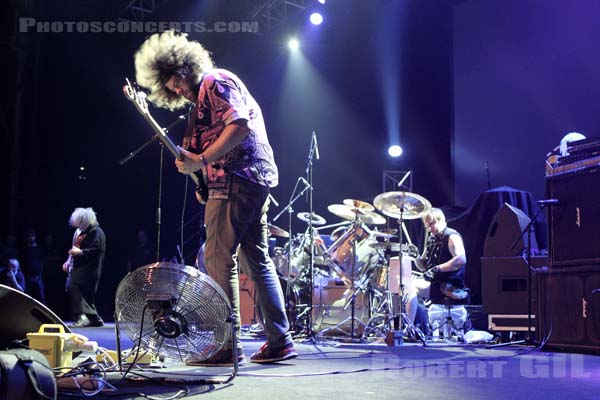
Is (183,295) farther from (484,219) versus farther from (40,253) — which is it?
(40,253)

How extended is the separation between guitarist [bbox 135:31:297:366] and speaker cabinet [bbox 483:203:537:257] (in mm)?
4998

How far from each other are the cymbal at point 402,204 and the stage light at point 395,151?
5.38 metres

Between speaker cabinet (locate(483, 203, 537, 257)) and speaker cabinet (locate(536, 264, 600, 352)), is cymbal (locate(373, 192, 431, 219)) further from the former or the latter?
speaker cabinet (locate(536, 264, 600, 352))

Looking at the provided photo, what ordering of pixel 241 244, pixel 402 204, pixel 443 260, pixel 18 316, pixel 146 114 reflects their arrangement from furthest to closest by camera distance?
pixel 443 260
pixel 402 204
pixel 241 244
pixel 146 114
pixel 18 316

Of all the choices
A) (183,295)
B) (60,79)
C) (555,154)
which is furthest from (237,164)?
(60,79)

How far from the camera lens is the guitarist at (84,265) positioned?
963 cm

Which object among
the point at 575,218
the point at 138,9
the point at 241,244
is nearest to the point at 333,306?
the point at 575,218

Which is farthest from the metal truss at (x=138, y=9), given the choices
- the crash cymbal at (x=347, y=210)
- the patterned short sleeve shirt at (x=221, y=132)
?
the patterned short sleeve shirt at (x=221, y=132)

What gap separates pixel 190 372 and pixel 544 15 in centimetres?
824

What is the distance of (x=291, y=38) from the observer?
525 inches

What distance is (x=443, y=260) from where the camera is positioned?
26.3 feet

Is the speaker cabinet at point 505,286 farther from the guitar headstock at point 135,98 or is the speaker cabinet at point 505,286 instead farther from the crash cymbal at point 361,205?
the guitar headstock at point 135,98

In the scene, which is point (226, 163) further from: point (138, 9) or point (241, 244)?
point (138, 9)

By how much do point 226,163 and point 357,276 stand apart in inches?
185
